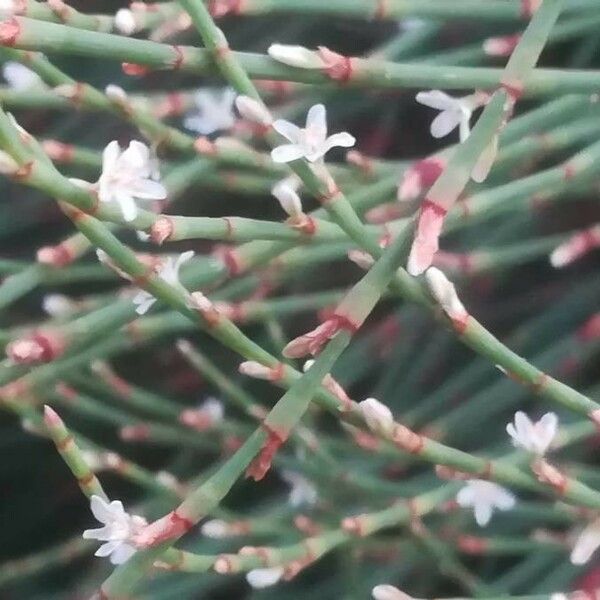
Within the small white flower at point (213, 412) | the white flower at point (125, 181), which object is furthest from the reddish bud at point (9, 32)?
the small white flower at point (213, 412)

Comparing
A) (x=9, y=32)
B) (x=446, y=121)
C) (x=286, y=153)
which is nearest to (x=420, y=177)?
(x=446, y=121)

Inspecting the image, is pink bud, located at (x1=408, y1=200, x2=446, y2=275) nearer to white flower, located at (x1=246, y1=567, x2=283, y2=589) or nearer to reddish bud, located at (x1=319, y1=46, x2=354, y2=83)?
reddish bud, located at (x1=319, y1=46, x2=354, y2=83)

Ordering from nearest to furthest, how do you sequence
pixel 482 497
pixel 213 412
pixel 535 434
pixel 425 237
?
pixel 425 237 → pixel 535 434 → pixel 482 497 → pixel 213 412

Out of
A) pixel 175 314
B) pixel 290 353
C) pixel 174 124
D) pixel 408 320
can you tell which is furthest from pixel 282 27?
pixel 290 353

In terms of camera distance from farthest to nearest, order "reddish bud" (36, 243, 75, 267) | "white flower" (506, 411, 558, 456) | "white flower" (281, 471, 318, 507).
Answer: "white flower" (281, 471, 318, 507) → "reddish bud" (36, 243, 75, 267) → "white flower" (506, 411, 558, 456)

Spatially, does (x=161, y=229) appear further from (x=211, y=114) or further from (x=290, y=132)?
(x=211, y=114)

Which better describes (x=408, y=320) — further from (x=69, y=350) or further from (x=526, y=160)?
Result: (x=69, y=350)

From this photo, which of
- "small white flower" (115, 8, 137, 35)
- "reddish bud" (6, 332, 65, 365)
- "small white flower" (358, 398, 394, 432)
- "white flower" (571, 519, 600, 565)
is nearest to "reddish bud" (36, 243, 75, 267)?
"reddish bud" (6, 332, 65, 365)
